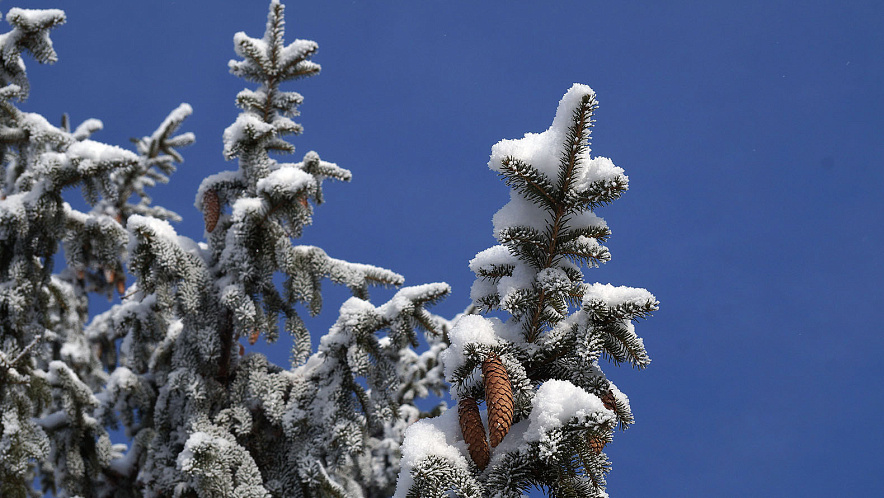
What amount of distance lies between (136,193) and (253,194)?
5.50 metres

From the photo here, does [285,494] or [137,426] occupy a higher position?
[137,426]

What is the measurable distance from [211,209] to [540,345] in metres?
3.86

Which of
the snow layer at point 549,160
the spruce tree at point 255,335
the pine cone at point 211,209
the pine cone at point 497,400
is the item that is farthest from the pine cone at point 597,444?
the pine cone at point 211,209

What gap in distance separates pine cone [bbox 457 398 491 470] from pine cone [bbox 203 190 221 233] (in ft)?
12.6

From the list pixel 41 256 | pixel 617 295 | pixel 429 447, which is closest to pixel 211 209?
pixel 41 256

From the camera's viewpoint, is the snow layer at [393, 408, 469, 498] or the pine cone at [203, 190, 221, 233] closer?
the snow layer at [393, 408, 469, 498]

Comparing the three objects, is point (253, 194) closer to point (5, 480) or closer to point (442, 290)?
point (442, 290)

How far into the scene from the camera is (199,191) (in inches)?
222

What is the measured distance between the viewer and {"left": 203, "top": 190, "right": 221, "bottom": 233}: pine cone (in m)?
5.47

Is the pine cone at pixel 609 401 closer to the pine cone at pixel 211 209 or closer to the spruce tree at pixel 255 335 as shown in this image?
the spruce tree at pixel 255 335

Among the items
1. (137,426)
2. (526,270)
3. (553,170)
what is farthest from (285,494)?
(553,170)

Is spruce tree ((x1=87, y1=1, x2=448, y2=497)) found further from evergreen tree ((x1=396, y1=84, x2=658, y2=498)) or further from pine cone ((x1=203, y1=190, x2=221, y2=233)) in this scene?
evergreen tree ((x1=396, y1=84, x2=658, y2=498))

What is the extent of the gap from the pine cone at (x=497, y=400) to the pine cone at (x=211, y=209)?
12.9 feet

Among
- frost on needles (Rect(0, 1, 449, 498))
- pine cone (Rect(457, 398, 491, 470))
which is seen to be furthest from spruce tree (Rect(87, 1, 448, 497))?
pine cone (Rect(457, 398, 491, 470))
